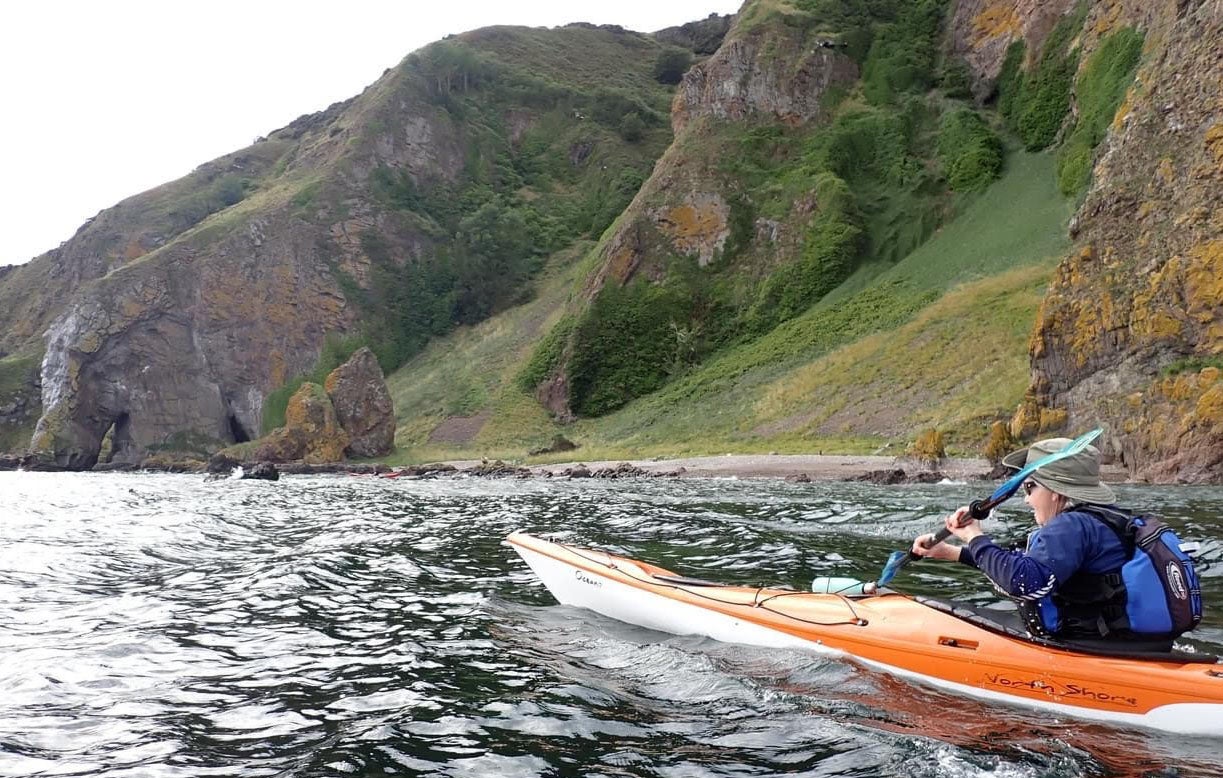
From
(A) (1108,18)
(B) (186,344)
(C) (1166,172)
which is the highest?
(A) (1108,18)

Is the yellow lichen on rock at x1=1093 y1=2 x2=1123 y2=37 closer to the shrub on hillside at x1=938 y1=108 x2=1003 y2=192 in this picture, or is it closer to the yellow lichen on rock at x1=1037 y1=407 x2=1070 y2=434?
the shrub on hillside at x1=938 y1=108 x2=1003 y2=192

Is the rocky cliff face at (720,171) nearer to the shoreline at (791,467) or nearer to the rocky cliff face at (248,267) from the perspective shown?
the shoreline at (791,467)

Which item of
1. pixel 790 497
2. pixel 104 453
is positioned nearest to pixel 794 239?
pixel 790 497

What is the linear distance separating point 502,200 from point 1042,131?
52.3m

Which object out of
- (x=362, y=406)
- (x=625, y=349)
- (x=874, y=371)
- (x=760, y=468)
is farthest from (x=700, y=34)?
(x=760, y=468)

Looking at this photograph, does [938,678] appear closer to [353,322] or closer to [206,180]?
[353,322]

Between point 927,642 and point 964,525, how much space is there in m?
0.97

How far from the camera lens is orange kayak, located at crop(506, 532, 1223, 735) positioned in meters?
4.80

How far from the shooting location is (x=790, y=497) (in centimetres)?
1892

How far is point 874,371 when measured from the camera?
1404 inches

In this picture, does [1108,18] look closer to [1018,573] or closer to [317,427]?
[1018,573]

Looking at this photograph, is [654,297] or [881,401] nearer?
[881,401]

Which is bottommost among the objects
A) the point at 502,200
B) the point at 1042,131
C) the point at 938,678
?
the point at 938,678

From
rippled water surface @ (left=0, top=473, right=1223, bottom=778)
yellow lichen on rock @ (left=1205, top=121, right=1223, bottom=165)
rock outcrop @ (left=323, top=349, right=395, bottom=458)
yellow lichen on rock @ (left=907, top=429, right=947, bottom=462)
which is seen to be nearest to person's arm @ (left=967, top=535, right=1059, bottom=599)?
rippled water surface @ (left=0, top=473, right=1223, bottom=778)
